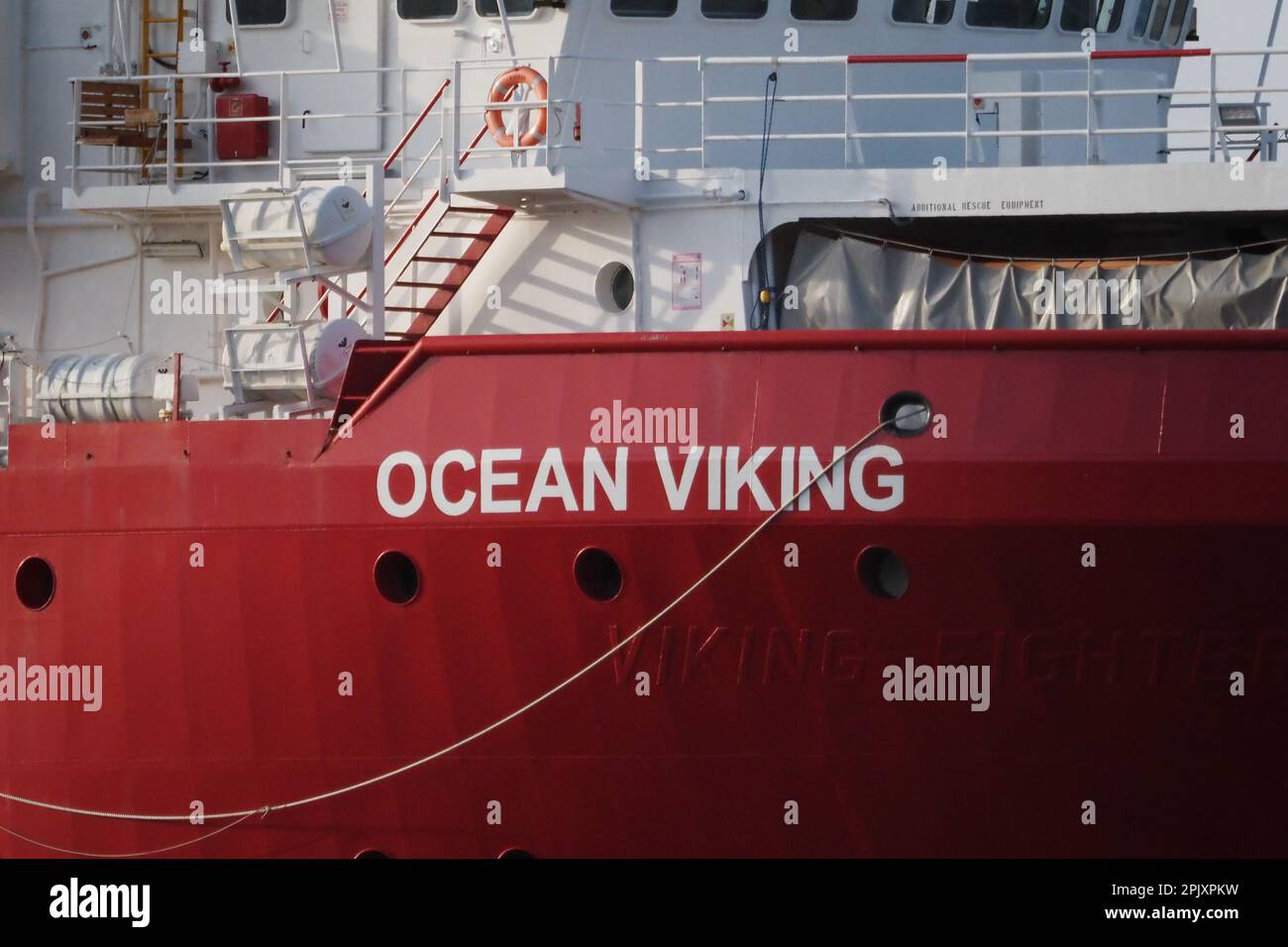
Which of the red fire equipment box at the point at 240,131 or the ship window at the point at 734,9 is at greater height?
the ship window at the point at 734,9

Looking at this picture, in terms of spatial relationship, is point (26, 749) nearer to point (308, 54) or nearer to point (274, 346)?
point (274, 346)

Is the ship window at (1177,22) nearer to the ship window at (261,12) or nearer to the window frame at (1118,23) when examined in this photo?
the window frame at (1118,23)

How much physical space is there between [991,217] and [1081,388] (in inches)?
85.1

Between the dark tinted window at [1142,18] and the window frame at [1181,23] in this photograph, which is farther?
the window frame at [1181,23]

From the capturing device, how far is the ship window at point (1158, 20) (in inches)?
596

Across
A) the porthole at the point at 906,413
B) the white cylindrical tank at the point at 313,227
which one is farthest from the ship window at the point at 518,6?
the porthole at the point at 906,413

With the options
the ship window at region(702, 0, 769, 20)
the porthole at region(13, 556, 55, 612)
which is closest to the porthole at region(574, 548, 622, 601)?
the porthole at region(13, 556, 55, 612)

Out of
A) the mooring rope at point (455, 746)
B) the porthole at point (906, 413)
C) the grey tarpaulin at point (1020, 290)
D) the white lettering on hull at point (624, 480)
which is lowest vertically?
the mooring rope at point (455, 746)

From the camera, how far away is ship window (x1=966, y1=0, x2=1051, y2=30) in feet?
46.1

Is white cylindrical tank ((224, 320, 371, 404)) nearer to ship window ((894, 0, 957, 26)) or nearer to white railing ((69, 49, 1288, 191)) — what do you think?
white railing ((69, 49, 1288, 191))

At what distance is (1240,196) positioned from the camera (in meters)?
11.4

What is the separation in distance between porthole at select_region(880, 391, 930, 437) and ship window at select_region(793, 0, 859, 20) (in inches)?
165

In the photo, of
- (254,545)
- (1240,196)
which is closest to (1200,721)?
(1240,196)

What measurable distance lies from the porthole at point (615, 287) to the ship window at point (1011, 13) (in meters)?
3.68
